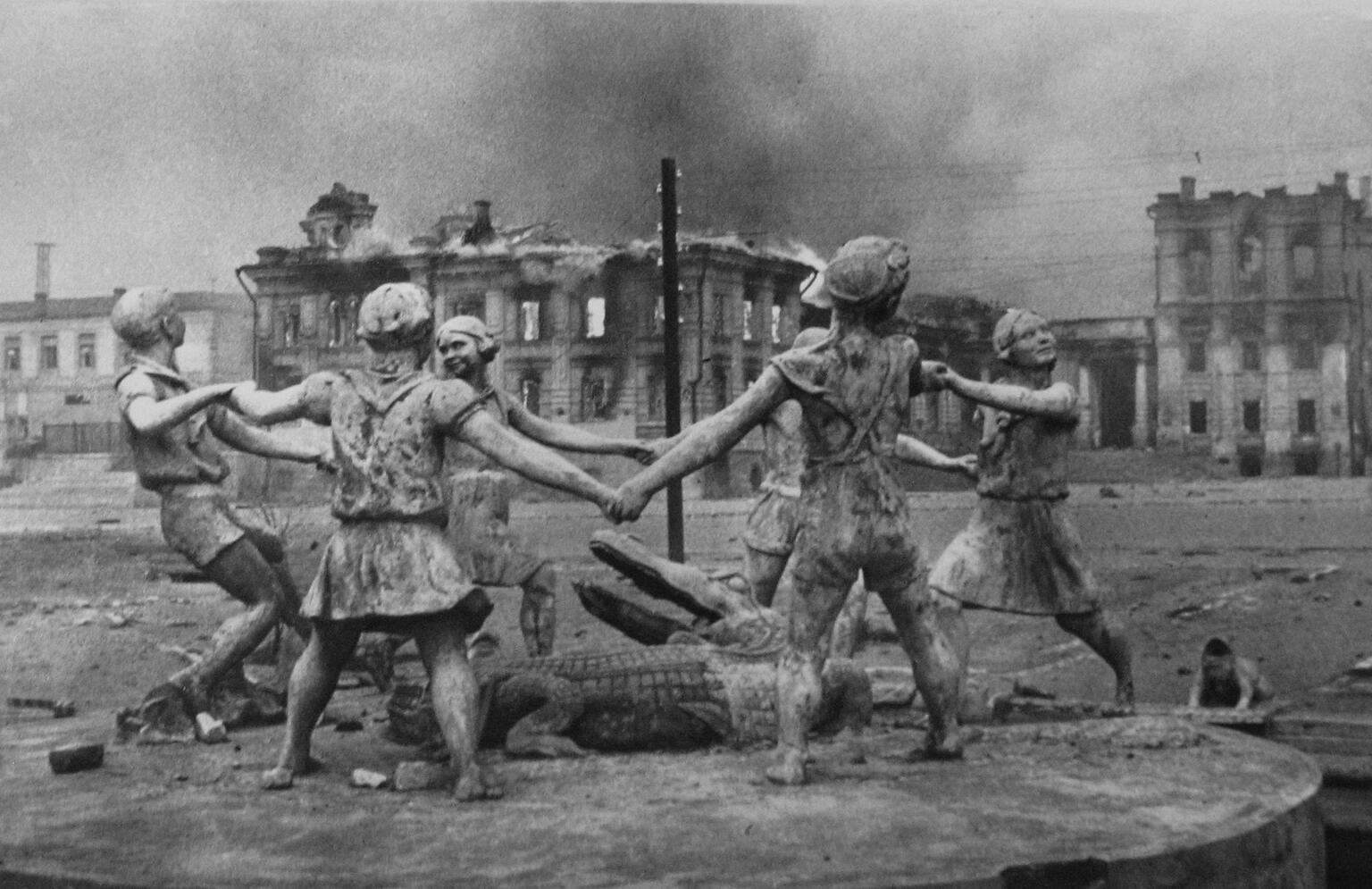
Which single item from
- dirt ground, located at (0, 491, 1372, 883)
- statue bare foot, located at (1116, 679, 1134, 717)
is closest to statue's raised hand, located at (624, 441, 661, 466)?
statue bare foot, located at (1116, 679, 1134, 717)

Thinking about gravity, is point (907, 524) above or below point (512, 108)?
below

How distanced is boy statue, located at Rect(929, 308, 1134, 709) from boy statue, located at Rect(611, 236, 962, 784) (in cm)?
155

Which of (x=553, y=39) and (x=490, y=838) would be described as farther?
(x=553, y=39)

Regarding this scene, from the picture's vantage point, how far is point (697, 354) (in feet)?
38.4

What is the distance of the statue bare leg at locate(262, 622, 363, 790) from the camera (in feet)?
17.1

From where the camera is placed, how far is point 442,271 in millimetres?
11773

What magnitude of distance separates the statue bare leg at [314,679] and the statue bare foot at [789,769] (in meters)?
1.59

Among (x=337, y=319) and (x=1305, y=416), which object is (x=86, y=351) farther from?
(x=1305, y=416)

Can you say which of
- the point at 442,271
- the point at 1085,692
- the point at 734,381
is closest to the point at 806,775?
the point at 1085,692

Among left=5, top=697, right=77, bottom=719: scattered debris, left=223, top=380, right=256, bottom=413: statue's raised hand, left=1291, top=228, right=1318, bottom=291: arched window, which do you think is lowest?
left=5, top=697, right=77, bottom=719: scattered debris

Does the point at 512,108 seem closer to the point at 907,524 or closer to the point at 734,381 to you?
the point at 734,381

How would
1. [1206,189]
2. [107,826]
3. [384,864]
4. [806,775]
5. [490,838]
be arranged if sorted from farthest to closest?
[1206,189], [806,775], [107,826], [490,838], [384,864]

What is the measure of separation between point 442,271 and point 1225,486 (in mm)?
6704

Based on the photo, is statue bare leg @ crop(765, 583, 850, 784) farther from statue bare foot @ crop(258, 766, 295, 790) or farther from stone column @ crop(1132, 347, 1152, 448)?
stone column @ crop(1132, 347, 1152, 448)
